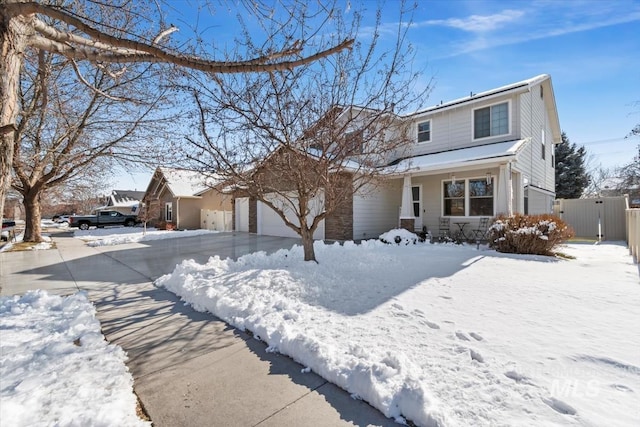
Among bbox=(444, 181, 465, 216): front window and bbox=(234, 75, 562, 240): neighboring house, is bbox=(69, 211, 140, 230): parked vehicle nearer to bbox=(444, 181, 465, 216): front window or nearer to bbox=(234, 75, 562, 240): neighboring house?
bbox=(234, 75, 562, 240): neighboring house

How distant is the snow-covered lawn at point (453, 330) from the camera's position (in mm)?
2291

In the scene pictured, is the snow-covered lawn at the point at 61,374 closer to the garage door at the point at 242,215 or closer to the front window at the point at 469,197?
the front window at the point at 469,197

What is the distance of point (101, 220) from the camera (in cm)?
2956

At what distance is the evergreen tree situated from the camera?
26.0 m

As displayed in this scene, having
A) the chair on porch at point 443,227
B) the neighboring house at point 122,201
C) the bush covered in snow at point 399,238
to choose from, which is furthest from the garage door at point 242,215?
the neighboring house at point 122,201

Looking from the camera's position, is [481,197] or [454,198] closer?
[481,197]

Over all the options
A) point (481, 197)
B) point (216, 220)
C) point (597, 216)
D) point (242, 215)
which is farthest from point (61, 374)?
point (216, 220)

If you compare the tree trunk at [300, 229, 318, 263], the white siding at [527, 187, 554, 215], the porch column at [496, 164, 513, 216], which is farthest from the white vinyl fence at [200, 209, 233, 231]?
the white siding at [527, 187, 554, 215]

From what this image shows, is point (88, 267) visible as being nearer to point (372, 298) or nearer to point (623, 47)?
point (372, 298)

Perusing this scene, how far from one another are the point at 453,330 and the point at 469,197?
10.4m

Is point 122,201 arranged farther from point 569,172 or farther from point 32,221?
point 569,172

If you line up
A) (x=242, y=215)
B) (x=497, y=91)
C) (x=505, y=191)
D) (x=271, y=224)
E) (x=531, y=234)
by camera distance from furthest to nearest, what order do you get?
(x=242, y=215) → (x=271, y=224) → (x=497, y=91) → (x=505, y=191) → (x=531, y=234)

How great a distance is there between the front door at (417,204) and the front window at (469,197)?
3.56 ft

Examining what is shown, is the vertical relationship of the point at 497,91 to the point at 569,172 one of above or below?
above
